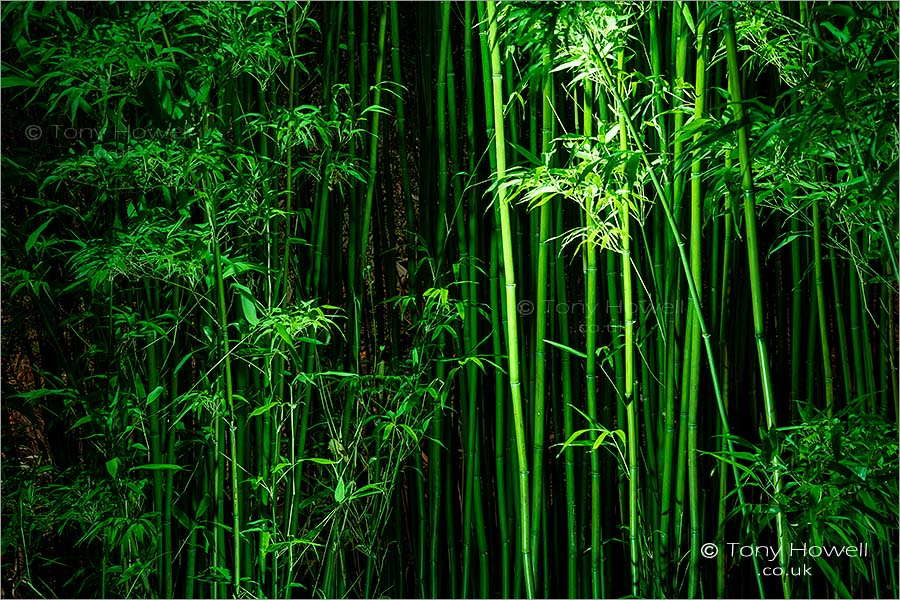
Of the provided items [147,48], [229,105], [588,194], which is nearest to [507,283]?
[588,194]

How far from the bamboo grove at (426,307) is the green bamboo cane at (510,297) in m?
0.01

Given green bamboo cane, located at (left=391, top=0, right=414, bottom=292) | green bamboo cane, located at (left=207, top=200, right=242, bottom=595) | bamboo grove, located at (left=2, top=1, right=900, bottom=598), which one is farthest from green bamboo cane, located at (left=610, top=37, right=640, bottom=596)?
green bamboo cane, located at (left=207, top=200, right=242, bottom=595)

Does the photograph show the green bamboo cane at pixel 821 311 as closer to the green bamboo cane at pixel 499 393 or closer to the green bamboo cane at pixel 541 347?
the green bamboo cane at pixel 541 347

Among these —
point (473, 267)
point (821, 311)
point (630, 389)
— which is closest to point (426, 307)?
point (473, 267)

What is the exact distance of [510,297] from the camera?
6.82 ft

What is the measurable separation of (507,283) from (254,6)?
0.94 meters

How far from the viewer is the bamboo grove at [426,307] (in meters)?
2.01

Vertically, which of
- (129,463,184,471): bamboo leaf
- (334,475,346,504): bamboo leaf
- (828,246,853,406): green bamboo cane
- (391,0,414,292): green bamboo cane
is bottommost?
(334,475,346,504): bamboo leaf

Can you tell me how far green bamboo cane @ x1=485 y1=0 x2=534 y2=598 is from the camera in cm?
207

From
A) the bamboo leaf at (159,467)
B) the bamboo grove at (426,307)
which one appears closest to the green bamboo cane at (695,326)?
the bamboo grove at (426,307)

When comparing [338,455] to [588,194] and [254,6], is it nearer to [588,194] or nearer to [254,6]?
[588,194]

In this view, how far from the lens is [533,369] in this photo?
89.5 inches

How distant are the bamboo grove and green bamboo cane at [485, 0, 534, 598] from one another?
10 mm

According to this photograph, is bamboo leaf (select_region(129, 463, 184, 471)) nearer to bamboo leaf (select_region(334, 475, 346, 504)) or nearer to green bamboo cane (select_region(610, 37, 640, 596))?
bamboo leaf (select_region(334, 475, 346, 504))
